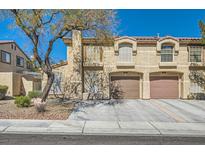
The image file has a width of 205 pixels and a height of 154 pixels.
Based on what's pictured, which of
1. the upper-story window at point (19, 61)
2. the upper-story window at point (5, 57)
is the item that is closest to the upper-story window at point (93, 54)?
the upper-story window at point (5, 57)

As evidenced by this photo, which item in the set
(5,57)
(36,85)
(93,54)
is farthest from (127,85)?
(5,57)

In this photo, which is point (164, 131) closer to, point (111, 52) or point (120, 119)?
point (120, 119)

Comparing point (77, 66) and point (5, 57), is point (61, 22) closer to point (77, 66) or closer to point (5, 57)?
point (77, 66)

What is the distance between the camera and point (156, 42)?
20172 mm

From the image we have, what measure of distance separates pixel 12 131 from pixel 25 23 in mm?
7128

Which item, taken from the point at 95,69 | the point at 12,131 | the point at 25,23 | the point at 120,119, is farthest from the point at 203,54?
the point at 12,131

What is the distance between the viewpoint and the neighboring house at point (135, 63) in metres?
20.0

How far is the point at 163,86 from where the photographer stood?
20.8m

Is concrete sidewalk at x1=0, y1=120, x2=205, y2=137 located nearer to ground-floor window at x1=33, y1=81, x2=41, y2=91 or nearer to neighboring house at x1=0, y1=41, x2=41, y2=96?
neighboring house at x1=0, y1=41, x2=41, y2=96

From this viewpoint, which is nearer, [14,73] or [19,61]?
[14,73]

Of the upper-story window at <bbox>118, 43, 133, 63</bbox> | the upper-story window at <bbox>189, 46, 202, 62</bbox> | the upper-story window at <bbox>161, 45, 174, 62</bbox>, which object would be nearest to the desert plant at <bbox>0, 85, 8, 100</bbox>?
the upper-story window at <bbox>118, 43, 133, 63</bbox>

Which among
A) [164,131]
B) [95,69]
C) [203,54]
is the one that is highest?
[203,54]

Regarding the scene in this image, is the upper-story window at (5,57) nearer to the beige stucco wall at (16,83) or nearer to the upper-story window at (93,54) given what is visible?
the beige stucco wall at (16,83)

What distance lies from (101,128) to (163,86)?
13153 mm
